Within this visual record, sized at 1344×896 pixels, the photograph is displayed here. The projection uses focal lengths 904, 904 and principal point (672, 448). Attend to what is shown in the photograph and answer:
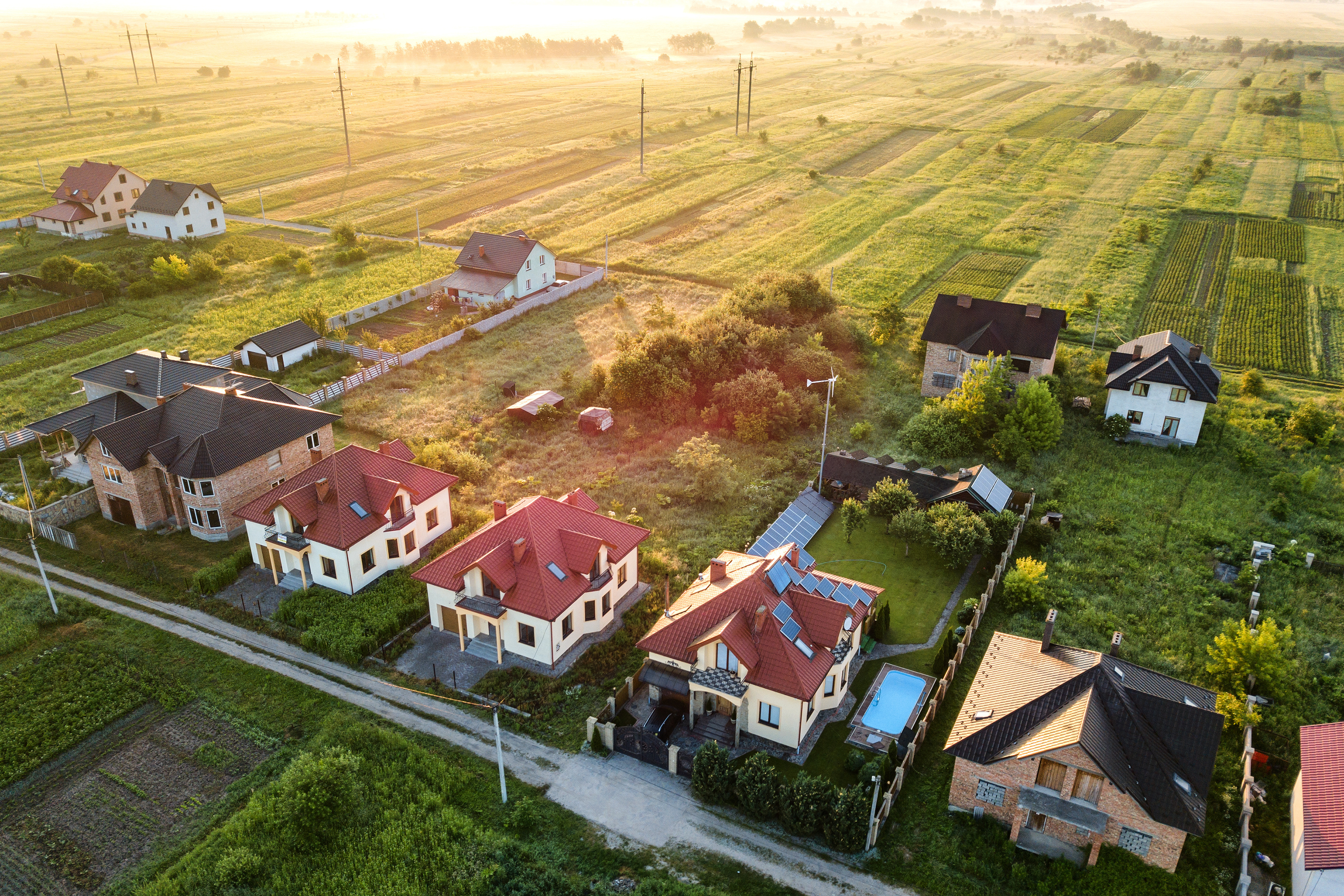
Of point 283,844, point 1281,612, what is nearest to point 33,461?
point 283,844

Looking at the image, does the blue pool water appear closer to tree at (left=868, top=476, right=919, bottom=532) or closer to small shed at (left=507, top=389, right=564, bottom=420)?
tree at (left=868, top=476, right=919, bottom=532)

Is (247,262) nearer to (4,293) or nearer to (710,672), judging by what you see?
(4,293)

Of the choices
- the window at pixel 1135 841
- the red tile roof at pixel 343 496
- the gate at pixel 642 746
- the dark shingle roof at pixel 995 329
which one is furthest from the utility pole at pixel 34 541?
the dark shingle roof at pixel 995 329

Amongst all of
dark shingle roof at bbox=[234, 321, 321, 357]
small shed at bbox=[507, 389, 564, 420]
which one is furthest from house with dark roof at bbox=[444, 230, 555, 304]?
small shed at bbox=[507, 389, 564, 420]

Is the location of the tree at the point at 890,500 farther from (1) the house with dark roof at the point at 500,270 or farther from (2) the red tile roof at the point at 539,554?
(1) the house with dark roof at the point at 500,270

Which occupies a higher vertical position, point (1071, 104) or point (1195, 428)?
point (1071, 104)

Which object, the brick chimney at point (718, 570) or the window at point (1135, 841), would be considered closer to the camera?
the window at point (1135, 841)
